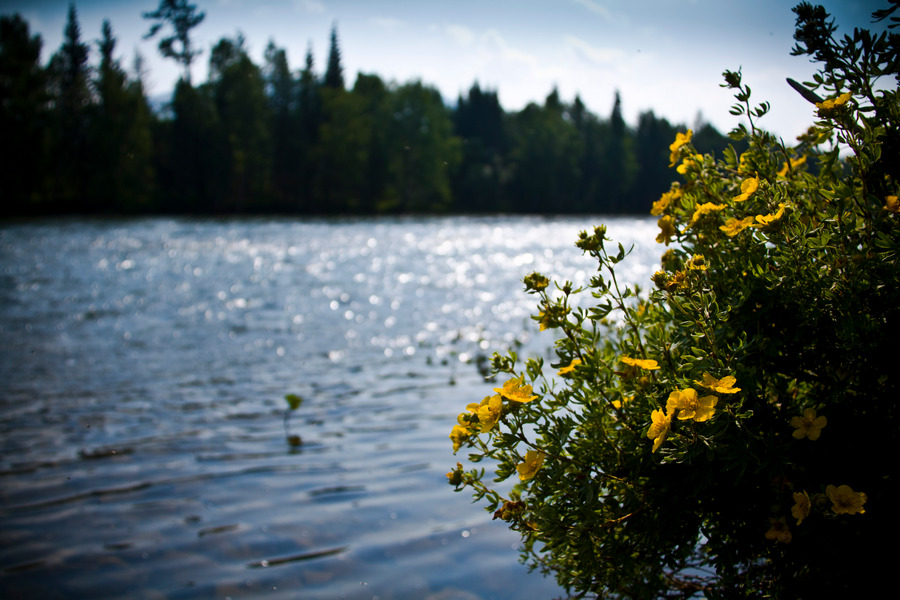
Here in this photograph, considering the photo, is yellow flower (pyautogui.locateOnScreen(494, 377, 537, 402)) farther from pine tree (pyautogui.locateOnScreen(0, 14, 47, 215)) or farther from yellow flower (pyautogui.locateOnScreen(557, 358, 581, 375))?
pine tree (pyautogui.locateOnScreen(0, 14, 47, 215))

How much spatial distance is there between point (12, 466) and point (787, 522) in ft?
21.1

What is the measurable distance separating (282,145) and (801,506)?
6299cm

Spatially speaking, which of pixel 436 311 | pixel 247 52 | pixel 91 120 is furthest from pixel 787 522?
pixel 247 52

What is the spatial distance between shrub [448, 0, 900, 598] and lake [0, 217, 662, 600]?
64.0 inches

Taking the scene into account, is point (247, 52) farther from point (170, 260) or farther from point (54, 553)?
point (54, 553)

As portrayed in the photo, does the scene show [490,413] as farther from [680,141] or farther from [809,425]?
[680,141]

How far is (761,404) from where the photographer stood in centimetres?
207

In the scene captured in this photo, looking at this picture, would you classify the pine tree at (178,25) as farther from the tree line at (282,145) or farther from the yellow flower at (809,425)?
the yellow flower at (809,425)

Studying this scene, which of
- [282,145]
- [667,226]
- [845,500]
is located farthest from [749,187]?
[282,145]

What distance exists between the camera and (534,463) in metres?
1.94

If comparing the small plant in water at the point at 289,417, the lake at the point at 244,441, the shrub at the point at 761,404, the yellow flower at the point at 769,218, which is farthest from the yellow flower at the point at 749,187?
the small plant in water at the point at 289,417

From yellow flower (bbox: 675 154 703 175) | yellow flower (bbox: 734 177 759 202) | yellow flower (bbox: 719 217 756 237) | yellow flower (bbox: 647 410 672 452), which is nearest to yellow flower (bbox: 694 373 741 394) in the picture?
yellow flower (bbox: 647 410 672 452)

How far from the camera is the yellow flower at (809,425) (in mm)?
1870

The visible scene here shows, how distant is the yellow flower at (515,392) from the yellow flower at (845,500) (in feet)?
2.98
